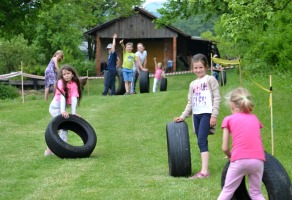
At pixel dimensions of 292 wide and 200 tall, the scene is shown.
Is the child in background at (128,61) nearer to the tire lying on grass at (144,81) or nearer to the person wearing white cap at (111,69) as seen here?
the person wearing white cap at (111,69)

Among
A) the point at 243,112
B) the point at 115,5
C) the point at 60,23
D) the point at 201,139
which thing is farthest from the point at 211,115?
the point at 115,5

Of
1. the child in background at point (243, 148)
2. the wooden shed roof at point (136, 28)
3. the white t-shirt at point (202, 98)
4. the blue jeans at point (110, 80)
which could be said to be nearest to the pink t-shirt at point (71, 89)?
the white t-shirt at point (202, 98)

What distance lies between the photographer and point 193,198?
7336 millimetres

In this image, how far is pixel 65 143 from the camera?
10.2 metres

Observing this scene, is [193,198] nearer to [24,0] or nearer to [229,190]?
[229,190]

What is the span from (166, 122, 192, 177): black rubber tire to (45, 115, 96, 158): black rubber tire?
2.10 metres

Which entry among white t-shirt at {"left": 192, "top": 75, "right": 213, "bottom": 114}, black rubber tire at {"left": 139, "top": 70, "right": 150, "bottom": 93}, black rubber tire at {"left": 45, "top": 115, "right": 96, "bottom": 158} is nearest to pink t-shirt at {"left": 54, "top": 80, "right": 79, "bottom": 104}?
black rubber tire at {"left": 45, "top": 115, "right": 96, "bottom": 158}

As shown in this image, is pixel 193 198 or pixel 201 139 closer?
pixel 193 198

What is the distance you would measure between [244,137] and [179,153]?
2.33 meters

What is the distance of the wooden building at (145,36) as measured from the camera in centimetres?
4931

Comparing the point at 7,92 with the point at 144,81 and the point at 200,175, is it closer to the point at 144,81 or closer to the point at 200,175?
the point at 144,81

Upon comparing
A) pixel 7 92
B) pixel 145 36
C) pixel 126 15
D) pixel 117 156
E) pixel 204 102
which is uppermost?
pixel 126 15

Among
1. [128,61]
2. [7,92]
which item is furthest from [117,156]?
[7,92]

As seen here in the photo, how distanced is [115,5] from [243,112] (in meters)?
51.9
